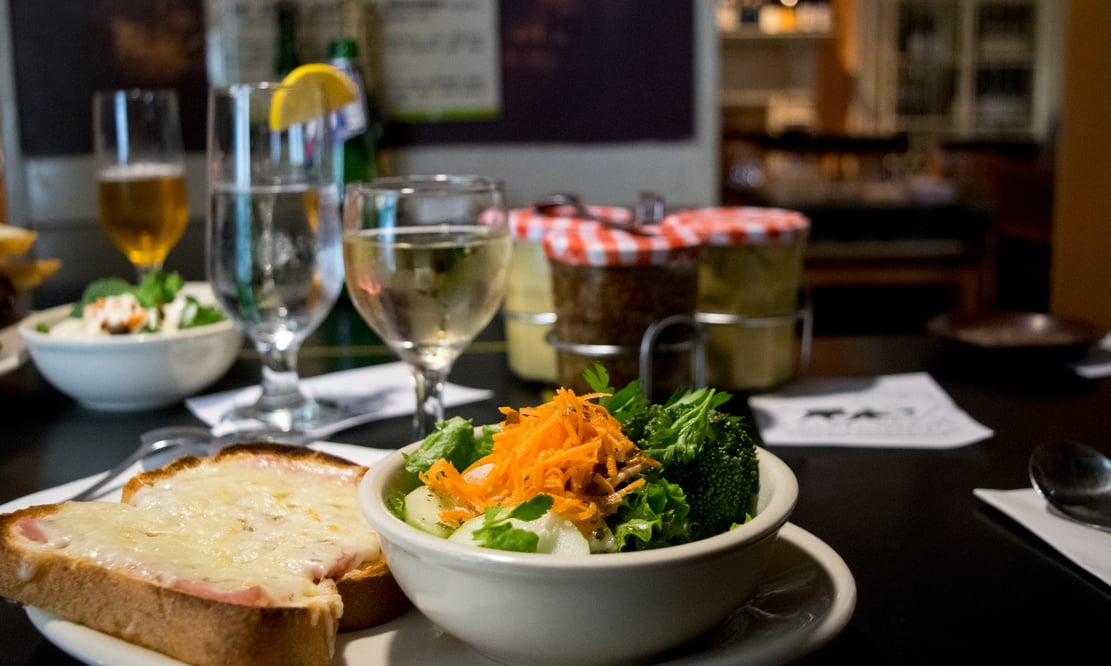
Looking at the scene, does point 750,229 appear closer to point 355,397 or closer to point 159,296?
point 355,397

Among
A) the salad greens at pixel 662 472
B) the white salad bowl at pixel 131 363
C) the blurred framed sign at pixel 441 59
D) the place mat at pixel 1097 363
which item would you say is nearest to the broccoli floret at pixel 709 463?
the salad greens at pixel 662 472

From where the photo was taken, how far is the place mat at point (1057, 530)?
731 mm

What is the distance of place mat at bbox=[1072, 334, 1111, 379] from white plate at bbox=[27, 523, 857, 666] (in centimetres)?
86

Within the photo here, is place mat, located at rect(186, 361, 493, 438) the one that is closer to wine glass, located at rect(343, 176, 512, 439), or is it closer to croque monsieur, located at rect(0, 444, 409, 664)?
wine glass, located at rect(343, 176, 512, 439)

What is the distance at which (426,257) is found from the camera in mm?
966

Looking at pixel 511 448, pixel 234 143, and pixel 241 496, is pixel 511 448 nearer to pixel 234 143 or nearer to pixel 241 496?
pixel 241 496

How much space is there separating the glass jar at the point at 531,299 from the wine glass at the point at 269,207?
0.83 ft

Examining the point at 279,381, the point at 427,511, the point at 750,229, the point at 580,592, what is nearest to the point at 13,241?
the point at 279,381

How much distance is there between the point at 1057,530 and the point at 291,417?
772 mm

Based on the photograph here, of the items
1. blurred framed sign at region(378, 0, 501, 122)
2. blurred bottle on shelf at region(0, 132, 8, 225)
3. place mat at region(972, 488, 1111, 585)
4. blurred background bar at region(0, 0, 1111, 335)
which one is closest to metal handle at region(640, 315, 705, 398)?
place mat at region(972, 488, 1111, 585)

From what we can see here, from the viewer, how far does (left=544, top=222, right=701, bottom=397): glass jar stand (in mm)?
1101

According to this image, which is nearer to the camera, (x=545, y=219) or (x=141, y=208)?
(x=545, y=219)

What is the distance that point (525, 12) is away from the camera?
8.87 ft

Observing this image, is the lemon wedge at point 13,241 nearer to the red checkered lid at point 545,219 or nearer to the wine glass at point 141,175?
the wine glass at point 141,175
